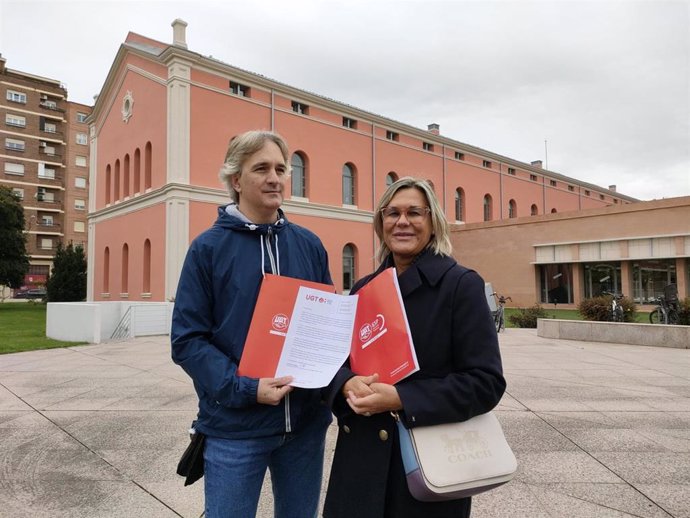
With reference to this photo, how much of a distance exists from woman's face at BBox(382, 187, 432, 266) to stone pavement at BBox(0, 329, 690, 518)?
2.25 meters

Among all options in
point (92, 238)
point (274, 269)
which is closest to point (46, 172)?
point (92, 238)

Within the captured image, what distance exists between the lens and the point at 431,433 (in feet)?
5.58

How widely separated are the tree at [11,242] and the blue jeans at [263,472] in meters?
40.3

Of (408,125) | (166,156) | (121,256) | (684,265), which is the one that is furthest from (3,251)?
(684,265)

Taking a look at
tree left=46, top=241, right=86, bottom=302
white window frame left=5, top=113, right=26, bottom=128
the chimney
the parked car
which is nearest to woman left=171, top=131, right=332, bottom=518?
the chimney

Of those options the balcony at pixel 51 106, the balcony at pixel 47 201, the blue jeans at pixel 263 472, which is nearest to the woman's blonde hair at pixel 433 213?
the blue jeans at pixel 263 472

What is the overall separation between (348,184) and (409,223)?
3091 centimetres

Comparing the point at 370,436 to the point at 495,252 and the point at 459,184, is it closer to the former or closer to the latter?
the point at 495,252

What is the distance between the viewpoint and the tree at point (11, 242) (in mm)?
34312

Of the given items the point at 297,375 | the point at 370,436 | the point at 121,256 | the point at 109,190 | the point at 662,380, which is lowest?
the point at 662,380

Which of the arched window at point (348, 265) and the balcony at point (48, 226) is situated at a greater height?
the balcony at point (48, 226)

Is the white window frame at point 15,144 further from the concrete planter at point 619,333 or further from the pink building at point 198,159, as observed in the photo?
the concrete planter at point 619,333

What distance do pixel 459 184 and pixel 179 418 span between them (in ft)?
121

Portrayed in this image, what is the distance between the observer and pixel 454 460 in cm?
166
